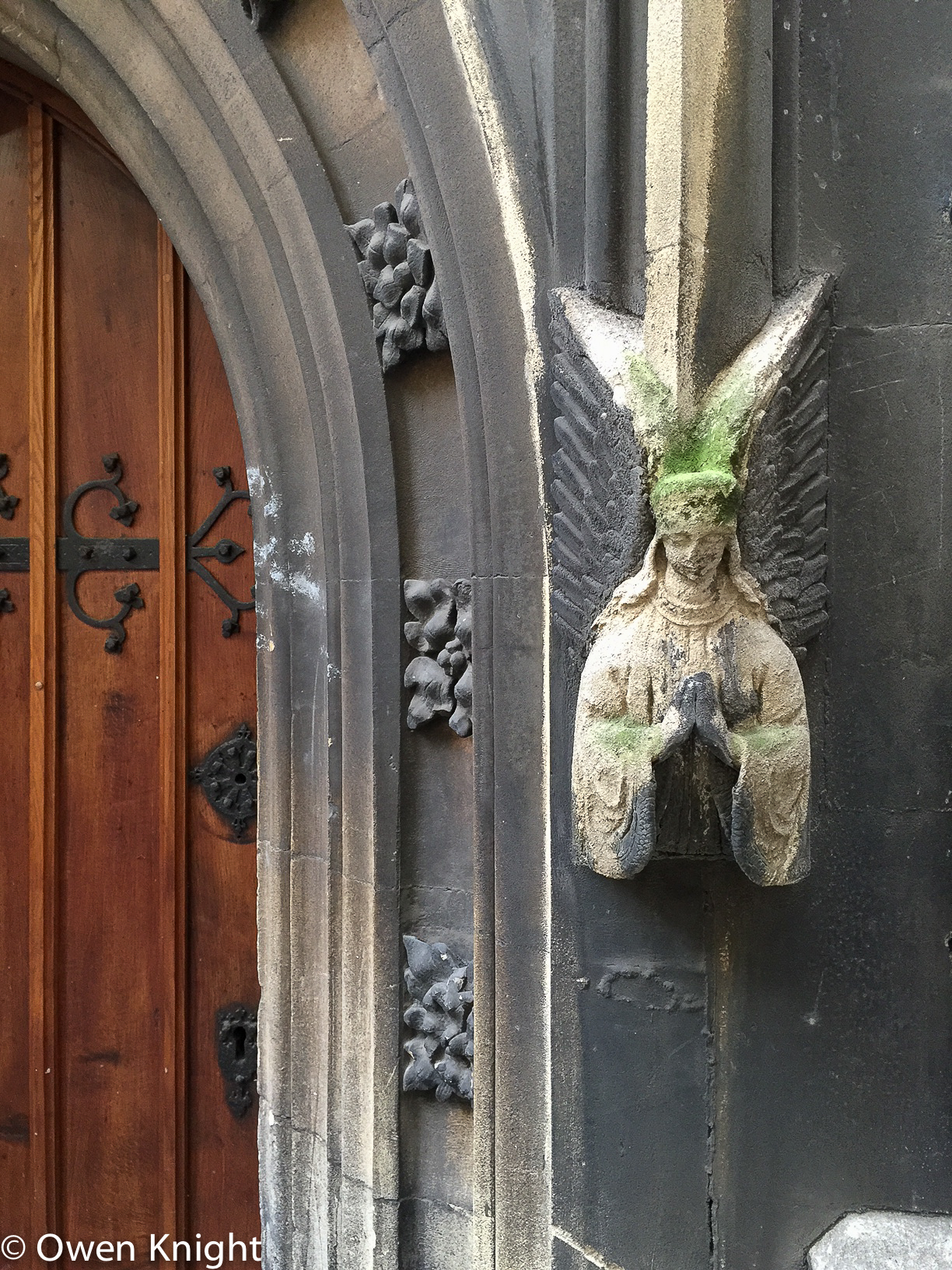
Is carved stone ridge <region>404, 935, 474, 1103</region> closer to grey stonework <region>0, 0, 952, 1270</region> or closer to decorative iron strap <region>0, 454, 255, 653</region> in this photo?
grey stonework <region>0, 0, 952, 1270</region>

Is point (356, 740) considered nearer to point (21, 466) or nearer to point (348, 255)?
point (348, 255)

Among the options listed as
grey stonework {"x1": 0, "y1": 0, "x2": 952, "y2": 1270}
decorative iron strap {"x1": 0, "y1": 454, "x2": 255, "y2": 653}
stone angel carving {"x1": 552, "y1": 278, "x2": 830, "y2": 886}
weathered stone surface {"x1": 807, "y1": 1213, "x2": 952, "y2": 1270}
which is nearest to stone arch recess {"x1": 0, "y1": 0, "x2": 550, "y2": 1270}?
grey stonework {"x1": 0, "y1": 0, "x2": 952, "y2": 1270}

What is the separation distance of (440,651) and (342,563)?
22 cm

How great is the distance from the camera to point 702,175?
1163mm

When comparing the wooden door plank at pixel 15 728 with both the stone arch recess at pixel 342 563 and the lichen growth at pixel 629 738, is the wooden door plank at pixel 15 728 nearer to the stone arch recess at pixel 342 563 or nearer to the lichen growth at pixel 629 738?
the stone arch recess at pixel 342 563

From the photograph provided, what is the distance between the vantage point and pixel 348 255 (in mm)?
1554

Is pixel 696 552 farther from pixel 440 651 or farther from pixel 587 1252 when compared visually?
pixel 587 1252

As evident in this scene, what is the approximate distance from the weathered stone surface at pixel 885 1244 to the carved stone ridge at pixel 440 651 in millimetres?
794

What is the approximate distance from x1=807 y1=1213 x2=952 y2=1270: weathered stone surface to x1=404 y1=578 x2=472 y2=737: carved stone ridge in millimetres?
794

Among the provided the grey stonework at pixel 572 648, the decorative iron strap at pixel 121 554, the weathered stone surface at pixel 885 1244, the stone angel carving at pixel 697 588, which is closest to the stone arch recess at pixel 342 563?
the grey stonework at pixel 572 648

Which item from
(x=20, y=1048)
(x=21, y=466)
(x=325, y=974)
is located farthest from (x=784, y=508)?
(x=20, y=1048)

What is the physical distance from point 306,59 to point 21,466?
93 centimetres

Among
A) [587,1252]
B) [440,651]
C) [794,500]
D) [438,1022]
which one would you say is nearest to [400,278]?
[440,651]

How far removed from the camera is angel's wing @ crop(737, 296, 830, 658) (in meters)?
1.17
